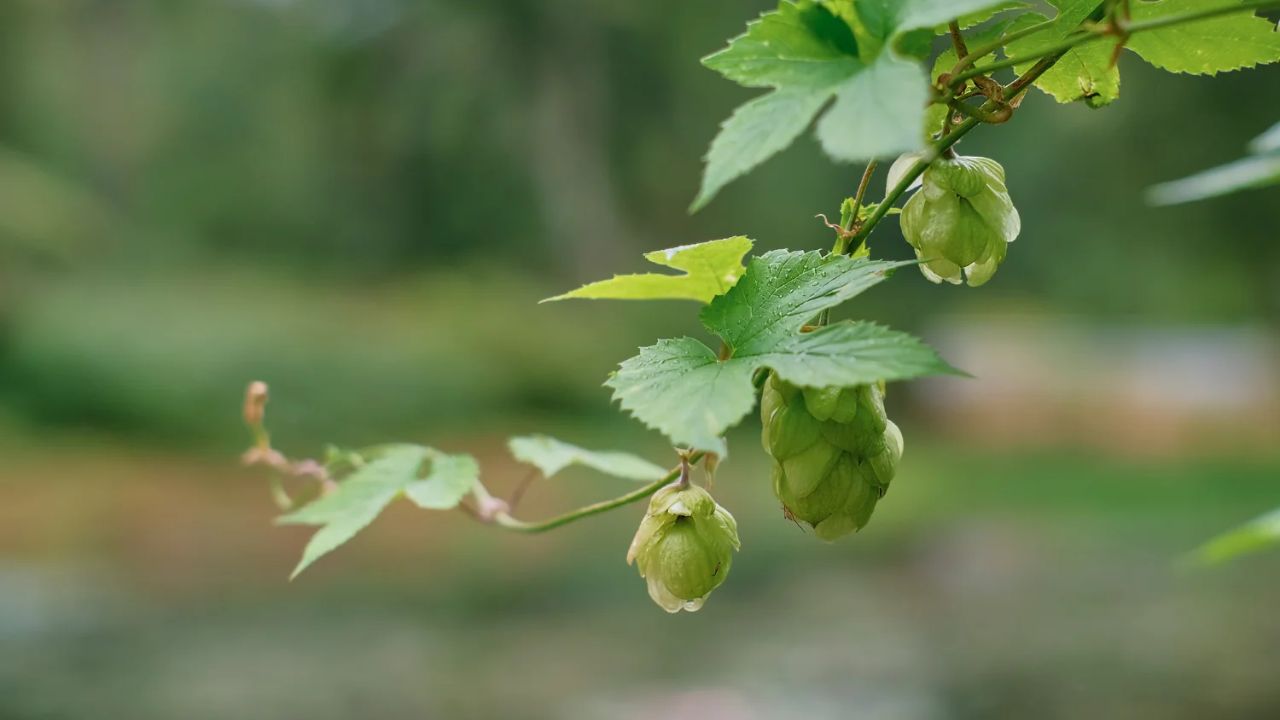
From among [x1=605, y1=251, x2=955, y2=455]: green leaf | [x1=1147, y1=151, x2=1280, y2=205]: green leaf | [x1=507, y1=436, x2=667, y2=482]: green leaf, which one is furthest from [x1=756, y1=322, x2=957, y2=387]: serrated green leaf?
[x1=507, y1=436, x2=667, y2=482]: green leaf

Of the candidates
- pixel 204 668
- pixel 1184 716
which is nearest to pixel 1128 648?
pixel 1184 716

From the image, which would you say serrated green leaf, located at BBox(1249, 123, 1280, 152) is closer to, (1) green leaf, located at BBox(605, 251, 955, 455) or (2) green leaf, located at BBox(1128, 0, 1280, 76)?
(2) green leaf, located at BBox(1128, 0, 1280, 76)

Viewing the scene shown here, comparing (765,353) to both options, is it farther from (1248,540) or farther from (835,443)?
(1248,540)

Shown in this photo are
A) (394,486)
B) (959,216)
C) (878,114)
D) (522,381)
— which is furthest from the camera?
(522,381)

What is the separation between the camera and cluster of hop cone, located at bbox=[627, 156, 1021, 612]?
1.07 ft

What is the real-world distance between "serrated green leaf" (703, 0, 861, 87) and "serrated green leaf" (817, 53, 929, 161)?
0.02 meters

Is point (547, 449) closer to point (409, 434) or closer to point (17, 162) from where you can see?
point (409, 434)

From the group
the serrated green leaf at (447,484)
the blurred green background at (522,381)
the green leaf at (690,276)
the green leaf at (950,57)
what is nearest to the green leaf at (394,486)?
the serrated green leaf at (447,484)

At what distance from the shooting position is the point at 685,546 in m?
0.36

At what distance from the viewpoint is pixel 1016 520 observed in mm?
5840

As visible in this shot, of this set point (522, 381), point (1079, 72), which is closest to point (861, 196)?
point (1079, 72)

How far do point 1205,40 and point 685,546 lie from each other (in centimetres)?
24

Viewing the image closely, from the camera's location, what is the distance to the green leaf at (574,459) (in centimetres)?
60

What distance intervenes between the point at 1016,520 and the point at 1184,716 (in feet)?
7.68
